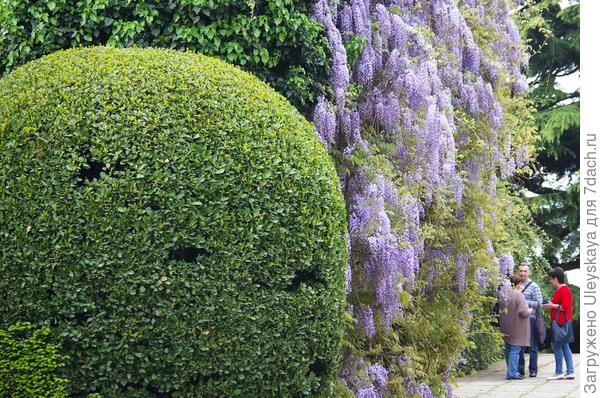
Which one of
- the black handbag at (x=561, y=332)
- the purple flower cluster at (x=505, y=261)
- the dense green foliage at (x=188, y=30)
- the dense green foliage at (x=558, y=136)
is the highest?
the dense green foliage at (x=558, y=136)

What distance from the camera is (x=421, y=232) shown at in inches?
298

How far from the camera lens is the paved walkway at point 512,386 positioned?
1039 cm

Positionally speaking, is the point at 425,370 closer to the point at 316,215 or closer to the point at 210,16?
the point at 316,215

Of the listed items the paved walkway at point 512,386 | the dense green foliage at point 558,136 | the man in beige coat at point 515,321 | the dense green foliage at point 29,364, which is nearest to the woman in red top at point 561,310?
the paved walkway at point 512,386

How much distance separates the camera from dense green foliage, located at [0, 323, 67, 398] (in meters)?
4.96

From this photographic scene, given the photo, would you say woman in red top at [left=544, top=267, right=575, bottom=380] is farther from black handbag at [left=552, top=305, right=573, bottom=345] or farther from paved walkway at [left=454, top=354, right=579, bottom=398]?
paved walkway at [left=454, top=354, right=579, bottom=398]

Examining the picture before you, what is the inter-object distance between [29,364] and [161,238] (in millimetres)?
1062

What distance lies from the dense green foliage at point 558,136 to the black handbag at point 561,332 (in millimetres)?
6490

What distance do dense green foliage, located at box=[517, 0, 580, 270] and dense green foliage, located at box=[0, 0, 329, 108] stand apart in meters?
12.5

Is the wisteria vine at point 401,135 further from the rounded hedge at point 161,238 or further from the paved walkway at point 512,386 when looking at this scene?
the paved walkway at point 512,386

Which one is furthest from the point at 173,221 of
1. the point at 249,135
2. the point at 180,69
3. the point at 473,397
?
the point at 473,397

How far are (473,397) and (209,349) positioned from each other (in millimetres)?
6100

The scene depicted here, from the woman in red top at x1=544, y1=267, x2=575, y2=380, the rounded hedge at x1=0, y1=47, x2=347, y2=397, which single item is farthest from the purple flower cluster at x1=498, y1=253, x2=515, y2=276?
the rounded hedge at x1=0, y1=47, x2=347, y2=397

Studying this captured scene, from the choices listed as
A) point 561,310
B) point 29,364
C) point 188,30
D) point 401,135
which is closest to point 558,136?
point 561,310
